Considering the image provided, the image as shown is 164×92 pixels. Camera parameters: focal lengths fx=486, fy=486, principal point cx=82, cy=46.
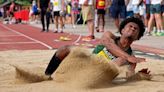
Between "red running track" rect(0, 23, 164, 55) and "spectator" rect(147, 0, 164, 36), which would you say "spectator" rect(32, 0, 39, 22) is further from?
"spectator" rect(147, 0, 164, 36)

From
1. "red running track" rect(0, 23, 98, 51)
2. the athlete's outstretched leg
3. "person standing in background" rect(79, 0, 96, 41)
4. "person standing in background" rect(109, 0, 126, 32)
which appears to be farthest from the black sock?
"person standing in background" rect(109, 0, 126, 32)

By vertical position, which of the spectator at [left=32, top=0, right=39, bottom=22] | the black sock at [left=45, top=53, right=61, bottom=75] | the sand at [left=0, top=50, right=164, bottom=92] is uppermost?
the black sock at [left=45, top=53, right=61, bottom=75]

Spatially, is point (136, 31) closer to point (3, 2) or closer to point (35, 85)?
point (35, 85)

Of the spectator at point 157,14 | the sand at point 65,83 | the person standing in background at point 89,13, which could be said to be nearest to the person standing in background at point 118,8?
the spectator at point 157,14

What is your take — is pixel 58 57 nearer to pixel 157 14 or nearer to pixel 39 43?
pixel 39 43

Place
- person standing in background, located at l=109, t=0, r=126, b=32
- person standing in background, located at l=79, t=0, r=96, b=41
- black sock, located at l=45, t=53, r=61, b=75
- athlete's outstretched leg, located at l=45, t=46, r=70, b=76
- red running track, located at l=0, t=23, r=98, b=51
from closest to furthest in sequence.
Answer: athlete's outstretched leg, located at l=45, t=46, r=70, b=76
black sock, located at l=45, t=53, r=61, b=75
red running track, located at l=0, t=23, r=98, b=51
person standing in background, located at l=79, t=0, r=96, b=41
person standing in background, located at l=109, t=0, r=126, b=32

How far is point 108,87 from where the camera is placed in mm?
5211

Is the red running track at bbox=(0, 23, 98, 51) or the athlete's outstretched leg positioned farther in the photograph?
the red running track at bbox=(0, 23, 98, 51)

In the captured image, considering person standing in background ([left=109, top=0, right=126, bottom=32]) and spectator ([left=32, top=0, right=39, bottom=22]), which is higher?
person standing in background ([left=109, top=0, right=126, bottom=32])

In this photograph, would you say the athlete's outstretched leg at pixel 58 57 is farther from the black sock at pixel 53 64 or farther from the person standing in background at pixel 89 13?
the person standing in background at pixel 89 13

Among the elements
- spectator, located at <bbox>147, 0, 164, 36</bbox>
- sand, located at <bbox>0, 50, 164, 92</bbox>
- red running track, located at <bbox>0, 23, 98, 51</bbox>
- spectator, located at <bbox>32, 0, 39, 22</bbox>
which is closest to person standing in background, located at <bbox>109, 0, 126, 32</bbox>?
red running track, located at <bbox>0, 23, 98, 51</bbox>

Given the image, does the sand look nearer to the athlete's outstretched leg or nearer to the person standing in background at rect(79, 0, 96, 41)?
the athlete's outstretched leg

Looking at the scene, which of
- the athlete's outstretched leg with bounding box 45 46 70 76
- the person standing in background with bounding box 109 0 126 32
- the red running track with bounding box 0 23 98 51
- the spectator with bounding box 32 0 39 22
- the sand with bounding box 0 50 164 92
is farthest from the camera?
the spectator with bounding box 32 0 39 22

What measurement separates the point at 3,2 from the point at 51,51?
50997 millimetres
